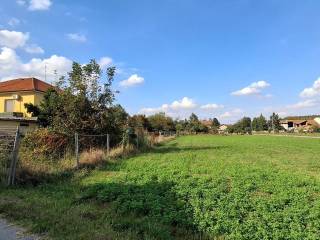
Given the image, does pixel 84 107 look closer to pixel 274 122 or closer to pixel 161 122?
pixel 161 122

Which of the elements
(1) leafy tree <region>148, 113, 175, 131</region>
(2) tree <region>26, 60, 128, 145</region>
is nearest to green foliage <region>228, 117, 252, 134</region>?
(1) leafy tree <region>148, 113, 175, 131</region>

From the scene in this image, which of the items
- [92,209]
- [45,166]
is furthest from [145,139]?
[92,209]

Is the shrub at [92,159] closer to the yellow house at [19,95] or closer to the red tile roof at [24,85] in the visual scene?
the red tile roof at [24,85]

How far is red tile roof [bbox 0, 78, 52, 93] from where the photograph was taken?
125ft

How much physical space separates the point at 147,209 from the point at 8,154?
21.3 ft

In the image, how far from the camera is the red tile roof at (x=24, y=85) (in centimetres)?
3820

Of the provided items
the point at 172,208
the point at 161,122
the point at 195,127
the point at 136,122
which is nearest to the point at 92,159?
the point at 172,208

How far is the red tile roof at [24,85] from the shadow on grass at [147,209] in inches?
1148

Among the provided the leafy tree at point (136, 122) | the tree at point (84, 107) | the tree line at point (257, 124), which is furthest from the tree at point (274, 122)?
the tree at point (84, 107)

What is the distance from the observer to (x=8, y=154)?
479 inches

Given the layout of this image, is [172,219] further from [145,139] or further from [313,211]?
[145,139]

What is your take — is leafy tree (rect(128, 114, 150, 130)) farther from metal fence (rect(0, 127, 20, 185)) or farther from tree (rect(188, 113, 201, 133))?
tree (rect(188, 113, 201, 133))

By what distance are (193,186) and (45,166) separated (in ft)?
17.8

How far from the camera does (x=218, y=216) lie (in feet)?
22.5
